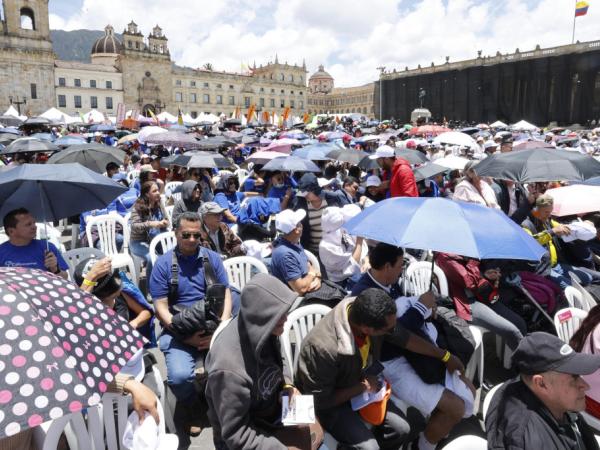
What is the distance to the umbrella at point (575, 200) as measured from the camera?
4160mm

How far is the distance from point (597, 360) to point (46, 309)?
2155 millimetres

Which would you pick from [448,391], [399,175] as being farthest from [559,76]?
[448,391]

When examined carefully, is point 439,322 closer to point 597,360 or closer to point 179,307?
point 597,360

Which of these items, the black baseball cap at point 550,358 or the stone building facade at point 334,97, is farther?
the stone building facade at point 334,97

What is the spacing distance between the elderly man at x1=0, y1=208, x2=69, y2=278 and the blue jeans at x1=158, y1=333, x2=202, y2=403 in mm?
1071

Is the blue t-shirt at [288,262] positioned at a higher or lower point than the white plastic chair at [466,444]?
higher

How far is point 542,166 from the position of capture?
4680mm

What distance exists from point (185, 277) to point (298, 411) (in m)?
1.59

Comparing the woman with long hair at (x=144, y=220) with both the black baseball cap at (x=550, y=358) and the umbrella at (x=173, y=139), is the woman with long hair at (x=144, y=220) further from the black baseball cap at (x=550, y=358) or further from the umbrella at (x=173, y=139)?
the umbrella at (x=173, y=139)

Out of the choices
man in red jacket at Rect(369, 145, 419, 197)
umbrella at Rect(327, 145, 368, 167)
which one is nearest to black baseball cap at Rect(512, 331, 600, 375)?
man in red jacket at Rect(369, 145, 419, 197)

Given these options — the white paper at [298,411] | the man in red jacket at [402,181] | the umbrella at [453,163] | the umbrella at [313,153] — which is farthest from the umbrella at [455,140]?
the white paper at [298,411]

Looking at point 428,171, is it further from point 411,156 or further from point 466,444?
point 466,444

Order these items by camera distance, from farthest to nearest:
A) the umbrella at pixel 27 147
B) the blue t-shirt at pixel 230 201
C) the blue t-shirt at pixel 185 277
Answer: the umbrella at pixel 27 147 → the blue t-shirt at pixel 230 201 → the blue t-shirt at pixel 185 277

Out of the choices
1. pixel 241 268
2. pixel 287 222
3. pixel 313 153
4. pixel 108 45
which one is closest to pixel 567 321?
pixel 287 222
